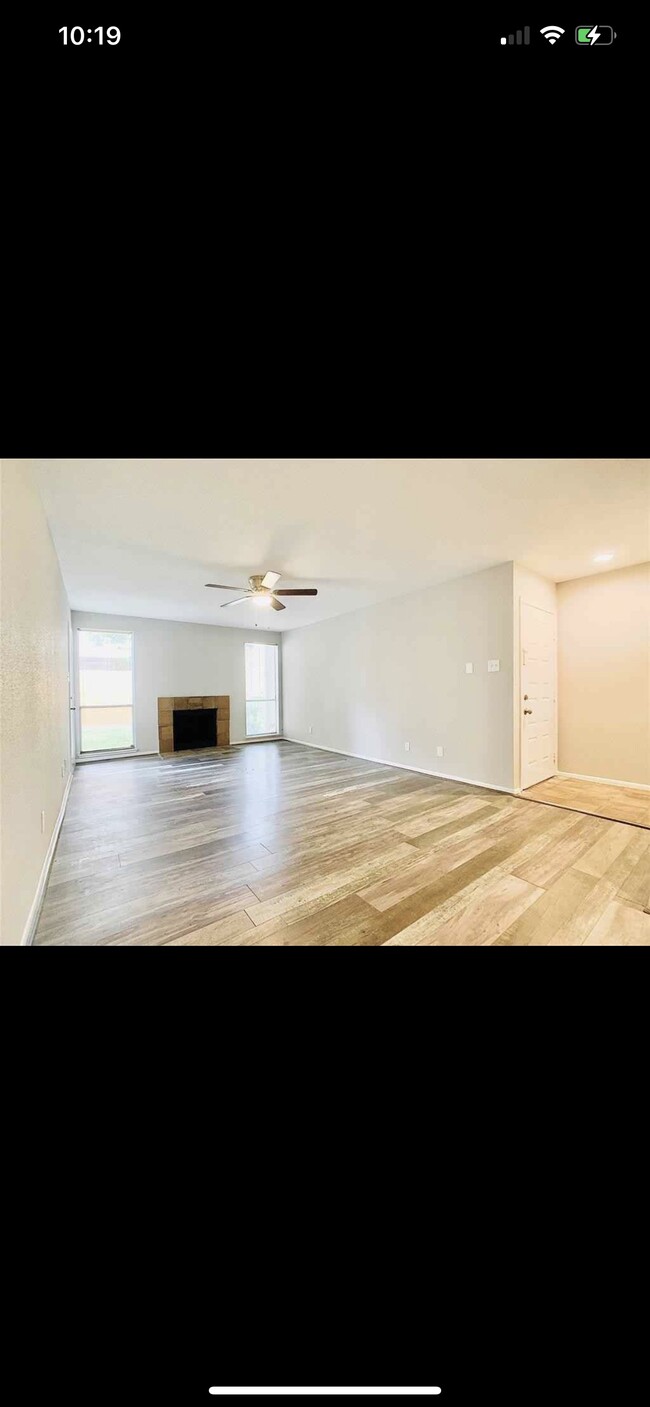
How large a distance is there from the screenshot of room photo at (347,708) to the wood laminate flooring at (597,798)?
0.03 m

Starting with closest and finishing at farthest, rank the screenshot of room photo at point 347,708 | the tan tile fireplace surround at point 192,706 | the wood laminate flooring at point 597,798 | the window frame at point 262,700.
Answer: the screenshot of room photo at point 347,708 → the wood laminate flooring at point 597,798 → the tan tile fireplace surround at point 192,706 → the window frame at point 262,700

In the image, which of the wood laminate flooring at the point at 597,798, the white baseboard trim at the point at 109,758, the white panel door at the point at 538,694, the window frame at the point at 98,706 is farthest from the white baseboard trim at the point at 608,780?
the window frame at the point at 98,706

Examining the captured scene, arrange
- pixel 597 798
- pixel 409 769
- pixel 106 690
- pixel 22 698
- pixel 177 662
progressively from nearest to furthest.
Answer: pixel 22 698 → pixel 597 798 → pixel 409 769 → pixel 106 690 → pixel 177 662

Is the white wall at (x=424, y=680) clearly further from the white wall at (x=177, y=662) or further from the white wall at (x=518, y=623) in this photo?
the white wall at (x=177, y=662)

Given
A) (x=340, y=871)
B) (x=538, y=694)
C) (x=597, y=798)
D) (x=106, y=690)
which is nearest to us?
(x=340, y=871)

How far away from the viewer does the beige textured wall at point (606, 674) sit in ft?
13.5

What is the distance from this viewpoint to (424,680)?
4.97 m

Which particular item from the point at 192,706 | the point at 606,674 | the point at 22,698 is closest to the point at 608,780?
the point at 606,674

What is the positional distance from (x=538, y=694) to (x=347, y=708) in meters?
2.66
